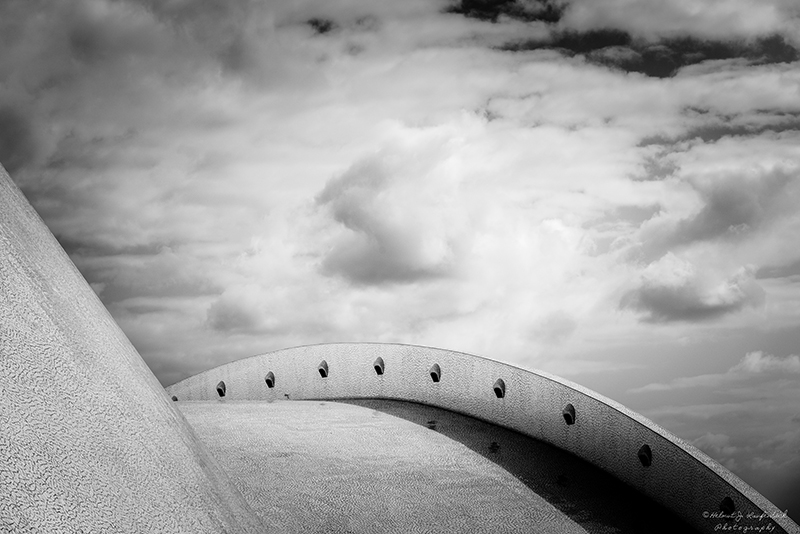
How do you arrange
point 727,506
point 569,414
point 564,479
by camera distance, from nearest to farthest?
point 727,506
point 564,479
point 569,414

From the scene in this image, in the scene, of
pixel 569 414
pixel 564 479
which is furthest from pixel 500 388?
pixel 564 479

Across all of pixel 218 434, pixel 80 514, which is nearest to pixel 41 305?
pixel 80 514

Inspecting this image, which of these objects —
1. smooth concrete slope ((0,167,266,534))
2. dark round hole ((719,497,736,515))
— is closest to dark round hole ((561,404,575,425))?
dark round hole ((719,497,736,515))

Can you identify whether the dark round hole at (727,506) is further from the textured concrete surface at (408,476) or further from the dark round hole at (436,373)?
the dark round hole at (436,373)

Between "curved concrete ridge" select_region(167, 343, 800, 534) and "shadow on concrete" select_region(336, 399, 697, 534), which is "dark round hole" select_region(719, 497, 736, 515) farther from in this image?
"shadow on concrete" select_region(336, 399, 697, 534)

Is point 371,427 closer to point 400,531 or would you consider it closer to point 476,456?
point 476,456

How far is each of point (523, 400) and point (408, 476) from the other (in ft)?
4.78

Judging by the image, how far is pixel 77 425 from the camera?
2016mm

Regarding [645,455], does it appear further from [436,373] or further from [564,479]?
[436,373]

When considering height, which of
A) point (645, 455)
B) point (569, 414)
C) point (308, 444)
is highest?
point (569, 414)

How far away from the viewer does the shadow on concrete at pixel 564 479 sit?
5.05 meters

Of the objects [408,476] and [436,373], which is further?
[436,373]

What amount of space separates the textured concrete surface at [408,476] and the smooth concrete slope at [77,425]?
59.2 inches

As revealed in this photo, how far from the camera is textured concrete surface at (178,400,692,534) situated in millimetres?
4496
